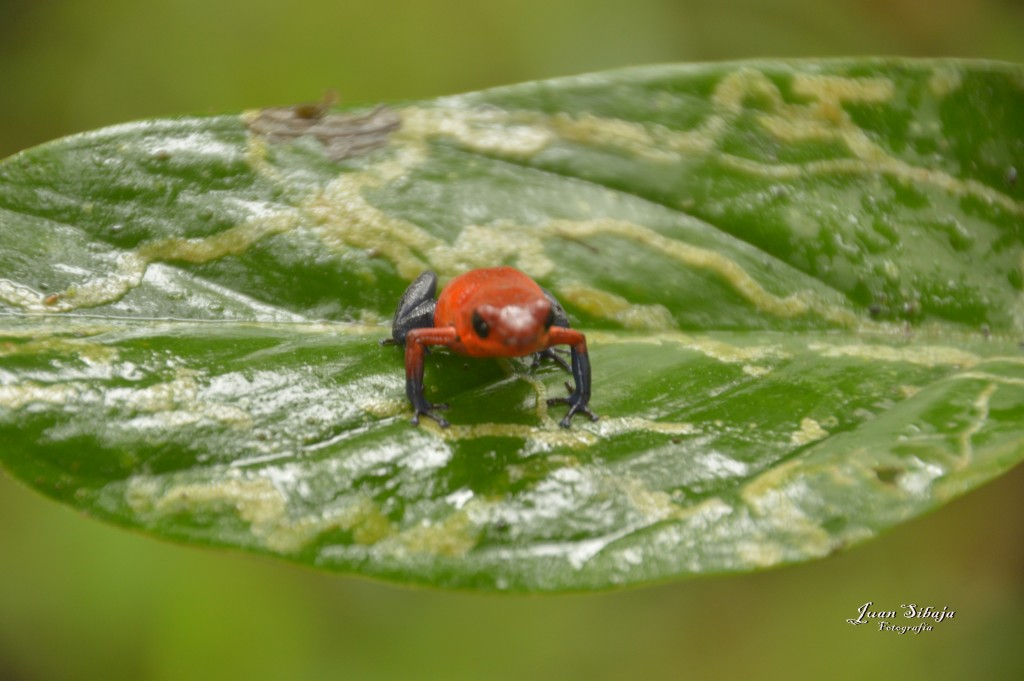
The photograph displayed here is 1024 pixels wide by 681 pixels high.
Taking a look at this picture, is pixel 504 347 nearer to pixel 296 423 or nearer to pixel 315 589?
pixel 296 423

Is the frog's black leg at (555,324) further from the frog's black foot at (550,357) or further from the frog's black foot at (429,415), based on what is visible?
the frog's black foot at (429,415)

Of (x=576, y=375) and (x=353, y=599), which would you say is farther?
(x=353, y=599)

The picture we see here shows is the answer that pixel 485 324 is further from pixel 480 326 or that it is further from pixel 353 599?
pixel 353 599

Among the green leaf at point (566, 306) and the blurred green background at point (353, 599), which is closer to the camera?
the green leaf at point (566, 306)

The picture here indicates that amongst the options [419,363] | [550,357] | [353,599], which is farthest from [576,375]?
[353,599]

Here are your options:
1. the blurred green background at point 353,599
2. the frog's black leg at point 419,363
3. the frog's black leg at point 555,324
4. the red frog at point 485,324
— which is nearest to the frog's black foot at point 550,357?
the frog's black leg at point 555,324

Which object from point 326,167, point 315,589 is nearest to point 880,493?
point 326,167

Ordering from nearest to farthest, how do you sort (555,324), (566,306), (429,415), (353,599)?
(429,415), (555,324), (566,306), (353,599)
